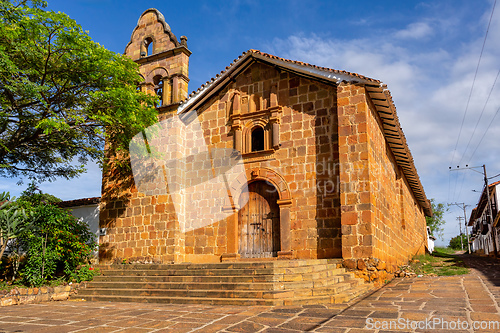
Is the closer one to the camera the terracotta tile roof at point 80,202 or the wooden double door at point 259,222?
the wooden double door at point 259,222

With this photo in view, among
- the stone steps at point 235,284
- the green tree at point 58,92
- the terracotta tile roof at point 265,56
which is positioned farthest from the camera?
the terracotta tile roof at point 265,56

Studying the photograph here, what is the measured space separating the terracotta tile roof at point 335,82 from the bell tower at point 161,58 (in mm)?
760

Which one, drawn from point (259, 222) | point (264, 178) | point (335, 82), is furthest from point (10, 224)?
point (335, 82)

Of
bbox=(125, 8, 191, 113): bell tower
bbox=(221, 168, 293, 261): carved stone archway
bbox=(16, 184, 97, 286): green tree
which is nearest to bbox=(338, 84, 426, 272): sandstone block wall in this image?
bbox=(221, 168, 293, 261): carved stone archway

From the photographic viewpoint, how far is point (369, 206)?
10.2 meters

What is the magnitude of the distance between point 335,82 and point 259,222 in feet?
15.4

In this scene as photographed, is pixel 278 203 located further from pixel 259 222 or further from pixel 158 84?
pixel 158 84

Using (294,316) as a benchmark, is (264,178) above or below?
above

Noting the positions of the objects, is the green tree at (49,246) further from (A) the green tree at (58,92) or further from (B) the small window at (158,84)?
(B) the small window at (158,84)

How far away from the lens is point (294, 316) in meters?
5.99

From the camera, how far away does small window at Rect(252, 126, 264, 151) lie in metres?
12.7

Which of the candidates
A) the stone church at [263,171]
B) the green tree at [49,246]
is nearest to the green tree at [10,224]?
the green tree at [49,246]

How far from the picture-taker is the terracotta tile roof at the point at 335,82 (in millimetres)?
11219

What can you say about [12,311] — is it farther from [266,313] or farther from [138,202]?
[138,202]
